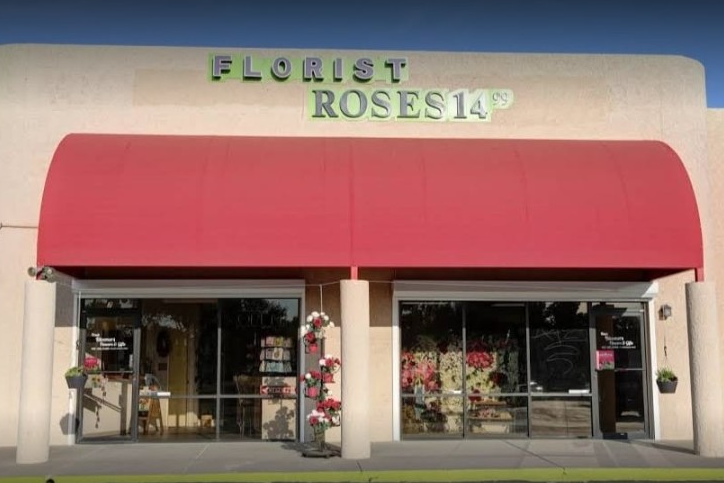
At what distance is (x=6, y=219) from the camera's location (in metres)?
15.8

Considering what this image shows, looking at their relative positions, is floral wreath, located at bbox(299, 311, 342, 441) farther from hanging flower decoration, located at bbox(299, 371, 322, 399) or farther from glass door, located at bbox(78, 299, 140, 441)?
glass door, located at bbox(78, 299, 140, 441)

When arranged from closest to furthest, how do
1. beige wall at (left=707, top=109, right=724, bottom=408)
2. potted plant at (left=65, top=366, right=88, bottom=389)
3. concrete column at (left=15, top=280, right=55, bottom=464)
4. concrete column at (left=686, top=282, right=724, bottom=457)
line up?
concrete column at (left=15, top=280, right=55, bottom=464), concrete column at (left=686, top=282, right=724, bottom=457), potted plant at (left=65, top=366, right=88, bottom=389), beige wall at (left=707, top=109, right=724, bottom=408)

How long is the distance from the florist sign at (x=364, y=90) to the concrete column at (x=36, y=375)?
560 cm

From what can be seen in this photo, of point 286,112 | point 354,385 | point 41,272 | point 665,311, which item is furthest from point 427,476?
point 286,112

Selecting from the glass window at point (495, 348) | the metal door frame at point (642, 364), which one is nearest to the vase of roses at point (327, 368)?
the glass window at point (495, 348)

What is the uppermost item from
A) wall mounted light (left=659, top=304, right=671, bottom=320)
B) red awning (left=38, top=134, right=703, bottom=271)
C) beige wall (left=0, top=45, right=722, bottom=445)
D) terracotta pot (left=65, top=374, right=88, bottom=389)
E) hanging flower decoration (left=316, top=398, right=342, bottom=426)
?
beige wall (left=0, top=45, right=722, bottom=445)

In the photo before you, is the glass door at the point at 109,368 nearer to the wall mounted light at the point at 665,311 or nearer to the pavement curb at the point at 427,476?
the pavement curb at the point at 427,476

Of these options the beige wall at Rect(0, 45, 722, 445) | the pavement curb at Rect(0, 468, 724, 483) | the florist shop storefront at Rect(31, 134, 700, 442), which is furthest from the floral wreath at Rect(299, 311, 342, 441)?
the beige wall at Rect(0, 45, 722, 445)

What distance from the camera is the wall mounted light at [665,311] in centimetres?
1631

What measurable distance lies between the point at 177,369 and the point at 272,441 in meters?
2.27

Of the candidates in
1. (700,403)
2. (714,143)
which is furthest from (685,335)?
(714,143)

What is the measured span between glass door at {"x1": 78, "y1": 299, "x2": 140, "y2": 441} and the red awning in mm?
2682

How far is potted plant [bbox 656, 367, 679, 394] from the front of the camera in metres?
15.4

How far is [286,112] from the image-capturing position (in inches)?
650
